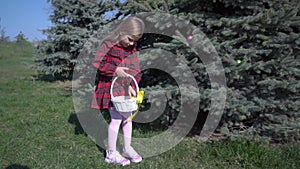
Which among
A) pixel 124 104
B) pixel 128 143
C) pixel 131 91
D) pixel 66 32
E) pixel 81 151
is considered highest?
pixel 66 32

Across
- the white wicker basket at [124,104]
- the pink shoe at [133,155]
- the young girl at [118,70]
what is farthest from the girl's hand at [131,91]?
the pink shoe at [133,155]

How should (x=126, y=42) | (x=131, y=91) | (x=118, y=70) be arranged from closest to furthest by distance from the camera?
(x=118, y=70)
(x=126, y=42)
(x=131, y=91)

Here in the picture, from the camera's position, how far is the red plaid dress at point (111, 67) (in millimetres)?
2398

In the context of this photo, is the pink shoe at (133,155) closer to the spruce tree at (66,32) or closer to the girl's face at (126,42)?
the girl's face at (126,42)

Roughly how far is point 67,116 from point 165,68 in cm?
184

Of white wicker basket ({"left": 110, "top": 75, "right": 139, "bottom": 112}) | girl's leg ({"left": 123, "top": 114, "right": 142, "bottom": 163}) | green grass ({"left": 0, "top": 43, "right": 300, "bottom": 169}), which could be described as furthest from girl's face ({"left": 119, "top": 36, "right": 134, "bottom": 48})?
green grass ({"left": 0, "top": 43, "right": 300, "bottom": 169})

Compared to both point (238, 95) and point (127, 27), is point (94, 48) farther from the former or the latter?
point (238, 95)

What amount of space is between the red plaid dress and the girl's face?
5 cm

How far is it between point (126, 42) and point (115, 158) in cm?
114

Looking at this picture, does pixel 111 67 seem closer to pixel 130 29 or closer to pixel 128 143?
pixel 130 29

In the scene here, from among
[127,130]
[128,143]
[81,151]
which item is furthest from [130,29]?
[81,151]

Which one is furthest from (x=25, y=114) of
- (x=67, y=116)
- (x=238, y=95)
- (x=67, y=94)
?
(x=238, y=95)

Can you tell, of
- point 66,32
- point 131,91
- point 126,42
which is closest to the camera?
point 126,42

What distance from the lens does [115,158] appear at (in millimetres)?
2553
